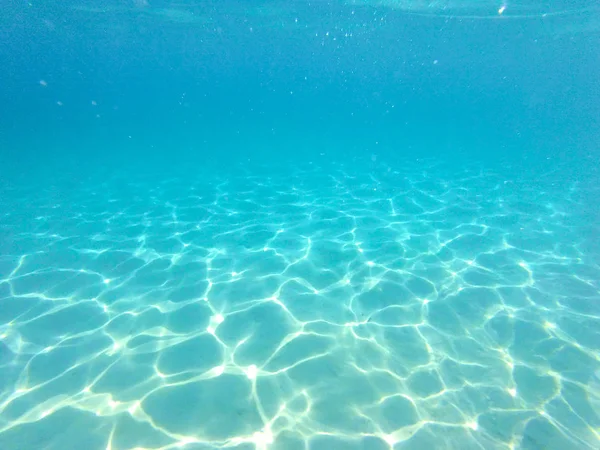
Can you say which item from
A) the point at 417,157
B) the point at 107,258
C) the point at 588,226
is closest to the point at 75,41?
the point at 417,157

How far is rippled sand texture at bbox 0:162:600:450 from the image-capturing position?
3734 mm

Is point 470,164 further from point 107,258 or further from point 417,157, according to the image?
point 107,258

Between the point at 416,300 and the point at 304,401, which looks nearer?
the point at 304,401

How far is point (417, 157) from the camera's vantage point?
2311 centimetres

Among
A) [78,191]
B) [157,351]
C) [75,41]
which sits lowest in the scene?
[78,191]

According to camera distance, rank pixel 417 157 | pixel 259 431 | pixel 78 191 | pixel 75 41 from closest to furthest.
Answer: pixel 259 431, pixel 78 191, pixel 417 157, pixel 75 41

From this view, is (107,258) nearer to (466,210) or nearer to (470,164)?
(466,210)

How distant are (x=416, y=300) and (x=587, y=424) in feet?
8.79

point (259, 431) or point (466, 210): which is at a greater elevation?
A: point (259, 431)

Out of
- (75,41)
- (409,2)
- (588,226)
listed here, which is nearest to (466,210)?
(588,226)

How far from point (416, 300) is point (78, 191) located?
48.9 ft

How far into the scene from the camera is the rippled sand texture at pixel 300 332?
3.73 metres

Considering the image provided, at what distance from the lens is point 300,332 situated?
203 inches

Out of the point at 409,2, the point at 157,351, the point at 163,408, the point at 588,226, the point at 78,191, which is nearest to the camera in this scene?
the point at 163,408
